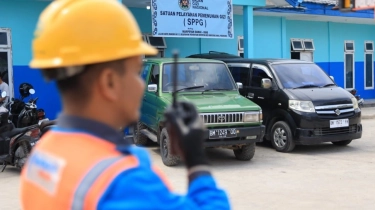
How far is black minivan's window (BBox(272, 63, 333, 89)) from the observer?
1059 cm

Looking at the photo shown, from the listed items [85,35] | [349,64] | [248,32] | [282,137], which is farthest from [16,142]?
[349,64]

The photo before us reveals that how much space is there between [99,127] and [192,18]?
12.2 meters

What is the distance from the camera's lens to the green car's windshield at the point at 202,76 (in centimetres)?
959

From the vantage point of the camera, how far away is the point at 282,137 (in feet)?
33.8

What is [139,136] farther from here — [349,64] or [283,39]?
[349,64]

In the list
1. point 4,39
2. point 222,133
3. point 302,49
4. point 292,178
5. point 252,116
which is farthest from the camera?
point 302,49

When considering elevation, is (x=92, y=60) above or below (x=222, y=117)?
above

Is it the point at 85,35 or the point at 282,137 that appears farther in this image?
the point at 282,137

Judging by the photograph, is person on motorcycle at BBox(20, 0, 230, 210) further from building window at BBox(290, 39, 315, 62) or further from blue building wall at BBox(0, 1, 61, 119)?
building window at BBox(290, 39, 315, 62)

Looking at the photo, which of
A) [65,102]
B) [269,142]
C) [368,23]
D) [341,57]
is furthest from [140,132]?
[368,23]

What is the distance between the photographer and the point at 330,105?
10.1m

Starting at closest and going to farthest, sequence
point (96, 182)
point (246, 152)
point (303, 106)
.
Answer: point (96, 182) < point (246, 152) < point (303, 106)

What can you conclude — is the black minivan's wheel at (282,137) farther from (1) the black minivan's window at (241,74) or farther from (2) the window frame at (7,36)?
(2) the window frame at (7,36)

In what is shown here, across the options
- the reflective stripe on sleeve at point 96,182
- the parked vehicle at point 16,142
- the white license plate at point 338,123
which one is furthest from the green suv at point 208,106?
the reflective stripe on sleeve at point 96,182
